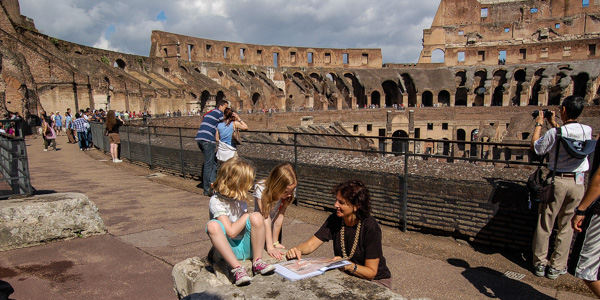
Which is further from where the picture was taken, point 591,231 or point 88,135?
point 88,135

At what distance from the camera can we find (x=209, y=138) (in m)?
6.69

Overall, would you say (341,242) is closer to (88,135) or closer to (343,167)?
(343,167)

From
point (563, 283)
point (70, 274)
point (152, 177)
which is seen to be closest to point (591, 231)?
point (563, 283)

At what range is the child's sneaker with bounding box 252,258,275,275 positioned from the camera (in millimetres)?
2514

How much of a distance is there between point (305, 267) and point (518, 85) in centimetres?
4561

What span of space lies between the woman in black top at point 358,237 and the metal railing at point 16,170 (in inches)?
160

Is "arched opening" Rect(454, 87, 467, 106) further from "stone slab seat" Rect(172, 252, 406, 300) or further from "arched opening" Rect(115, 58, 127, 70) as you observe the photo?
"stone slab seat" Rect(172, 252, 406, 300)

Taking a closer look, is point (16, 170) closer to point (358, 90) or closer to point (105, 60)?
point (105, 60)

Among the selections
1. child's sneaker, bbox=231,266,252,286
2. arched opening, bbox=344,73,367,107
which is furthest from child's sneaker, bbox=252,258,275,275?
arched opening, bbox=344,73,367,107

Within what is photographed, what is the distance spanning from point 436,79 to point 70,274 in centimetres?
4436

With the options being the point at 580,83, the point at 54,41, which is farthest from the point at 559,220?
the point at 580,83

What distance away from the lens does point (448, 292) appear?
3490 mm

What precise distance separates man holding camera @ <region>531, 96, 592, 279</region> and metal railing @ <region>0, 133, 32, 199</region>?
6.03 m

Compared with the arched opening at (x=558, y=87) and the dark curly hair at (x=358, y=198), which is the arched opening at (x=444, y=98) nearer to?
the arched opening at (x=558, y=87)
